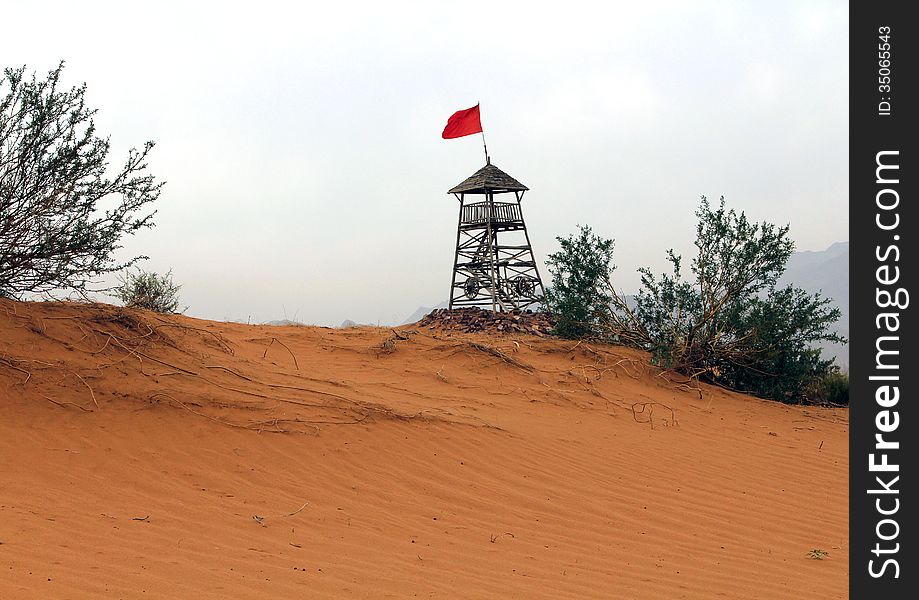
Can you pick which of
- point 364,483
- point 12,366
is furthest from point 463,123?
point 364,483

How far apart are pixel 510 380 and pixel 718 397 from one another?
360cm

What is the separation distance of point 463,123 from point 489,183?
6.24 ft

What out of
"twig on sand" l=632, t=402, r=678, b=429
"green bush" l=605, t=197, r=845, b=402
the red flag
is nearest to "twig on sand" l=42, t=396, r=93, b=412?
"twig on sand" l=632, t=402, r=678, b=429

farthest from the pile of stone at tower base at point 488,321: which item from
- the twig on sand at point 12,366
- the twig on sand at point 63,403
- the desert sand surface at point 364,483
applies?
the twig on sand at point 12,366

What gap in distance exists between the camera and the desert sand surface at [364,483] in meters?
4.20

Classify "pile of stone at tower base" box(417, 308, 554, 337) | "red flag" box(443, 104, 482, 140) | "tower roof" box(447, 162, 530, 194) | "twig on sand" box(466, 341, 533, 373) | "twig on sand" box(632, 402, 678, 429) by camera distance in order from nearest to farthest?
"twig on sand" box(632, 402, 678, 429), "twig on sand" box(466, 341, 533, 373), "pile of stone at tower base" box(417, 308, 554, 337), "red flag" box(443, 104, 482, 140), "tower roof" box(447, 162, 530, 194)

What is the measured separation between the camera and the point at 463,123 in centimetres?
2044

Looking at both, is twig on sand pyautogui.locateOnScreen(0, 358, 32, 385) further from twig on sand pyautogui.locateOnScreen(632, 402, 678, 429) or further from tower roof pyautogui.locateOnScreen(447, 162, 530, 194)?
tower roof pyautogui.locateOnScreen(447, 162, 530, 194)

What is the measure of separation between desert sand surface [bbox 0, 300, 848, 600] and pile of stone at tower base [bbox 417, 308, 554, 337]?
6137 mm

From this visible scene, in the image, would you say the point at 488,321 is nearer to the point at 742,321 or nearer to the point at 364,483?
the point at 742,321

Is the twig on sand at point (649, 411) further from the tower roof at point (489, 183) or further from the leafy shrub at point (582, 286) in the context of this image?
the tower roof at point (489, 183)

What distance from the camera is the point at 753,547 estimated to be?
205 inches

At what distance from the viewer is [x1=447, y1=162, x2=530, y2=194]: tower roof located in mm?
20859

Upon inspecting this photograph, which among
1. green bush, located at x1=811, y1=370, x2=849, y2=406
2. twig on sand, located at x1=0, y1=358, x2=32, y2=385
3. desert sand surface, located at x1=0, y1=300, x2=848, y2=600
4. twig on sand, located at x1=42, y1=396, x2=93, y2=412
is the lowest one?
desert sand surface, located at x1=0, y1=300, x2=848, y2=600
